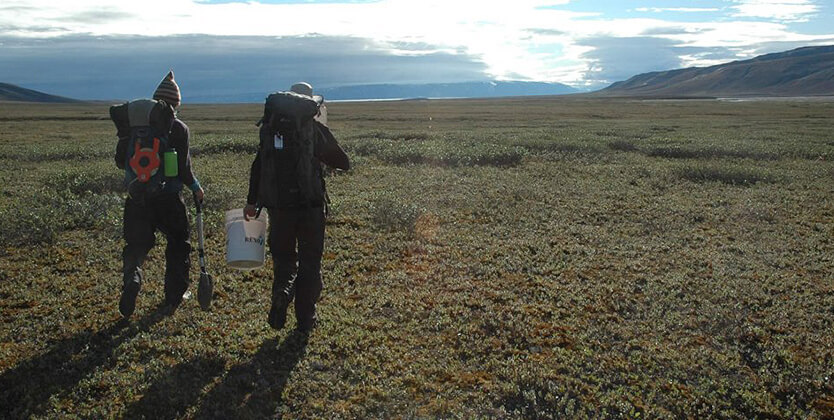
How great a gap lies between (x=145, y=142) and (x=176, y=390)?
2.69 m

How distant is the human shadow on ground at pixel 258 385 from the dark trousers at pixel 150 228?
1657 millimetres

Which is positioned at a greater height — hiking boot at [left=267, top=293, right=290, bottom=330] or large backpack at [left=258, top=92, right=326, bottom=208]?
large backpack at [left=258, top=92, right=326, bottom=208]

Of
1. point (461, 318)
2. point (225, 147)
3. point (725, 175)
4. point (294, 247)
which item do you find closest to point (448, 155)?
point (725, 175)

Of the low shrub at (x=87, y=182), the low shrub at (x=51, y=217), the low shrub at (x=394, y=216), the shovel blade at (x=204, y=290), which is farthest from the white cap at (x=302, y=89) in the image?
the low shrub at (x=87, y=182)

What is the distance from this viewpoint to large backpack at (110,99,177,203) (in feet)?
20.4

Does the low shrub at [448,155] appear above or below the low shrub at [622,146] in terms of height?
below

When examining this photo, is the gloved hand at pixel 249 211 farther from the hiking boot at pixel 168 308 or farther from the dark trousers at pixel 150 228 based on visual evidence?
the hiking boot at pixel 168 308

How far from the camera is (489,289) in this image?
26.6ft

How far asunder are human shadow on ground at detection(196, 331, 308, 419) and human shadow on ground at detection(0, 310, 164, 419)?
4.40 ft

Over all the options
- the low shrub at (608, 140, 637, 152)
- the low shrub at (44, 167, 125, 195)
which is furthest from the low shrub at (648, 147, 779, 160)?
the low shrub at (44, 167, 125, 195)

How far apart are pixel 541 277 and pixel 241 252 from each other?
4472 millimetres

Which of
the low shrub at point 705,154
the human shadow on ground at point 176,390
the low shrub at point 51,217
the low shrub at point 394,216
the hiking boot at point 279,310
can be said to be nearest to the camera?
the human shadow on ground at point 176,390

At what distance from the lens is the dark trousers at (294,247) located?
6020mm

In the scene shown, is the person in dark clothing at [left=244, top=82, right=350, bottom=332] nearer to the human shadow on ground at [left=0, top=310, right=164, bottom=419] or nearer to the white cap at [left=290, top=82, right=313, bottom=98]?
the white cap at [left=290, top=82, right=313, bottom=98]
